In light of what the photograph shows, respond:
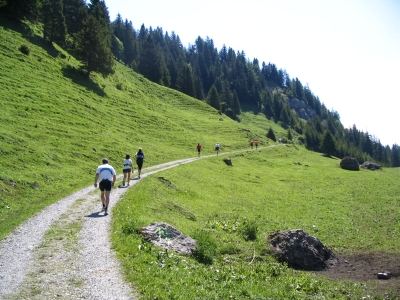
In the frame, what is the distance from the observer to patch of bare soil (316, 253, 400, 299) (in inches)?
512

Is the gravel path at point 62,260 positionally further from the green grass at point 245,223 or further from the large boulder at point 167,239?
the large boulder at point 167,239

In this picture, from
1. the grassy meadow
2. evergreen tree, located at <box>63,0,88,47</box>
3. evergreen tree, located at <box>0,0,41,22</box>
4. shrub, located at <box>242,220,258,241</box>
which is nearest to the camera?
the grassy meadow

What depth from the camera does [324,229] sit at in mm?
24906

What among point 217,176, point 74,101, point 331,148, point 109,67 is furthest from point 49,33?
point 331,148

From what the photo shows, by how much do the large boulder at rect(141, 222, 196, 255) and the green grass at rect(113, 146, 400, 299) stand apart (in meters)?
0.60

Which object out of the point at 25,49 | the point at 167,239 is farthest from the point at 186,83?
the point at 167,239

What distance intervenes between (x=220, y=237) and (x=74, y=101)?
44058mm

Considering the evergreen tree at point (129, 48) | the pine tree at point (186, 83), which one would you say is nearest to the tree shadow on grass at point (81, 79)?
the pine tree at point (186, 83)

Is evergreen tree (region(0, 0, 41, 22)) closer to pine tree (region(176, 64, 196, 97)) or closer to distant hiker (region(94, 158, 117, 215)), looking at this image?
distant hiker (region(94, 158, 117, 215))

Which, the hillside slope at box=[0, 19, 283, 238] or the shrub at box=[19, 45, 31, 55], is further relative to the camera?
the shrub at box=[19, 45, 31, 55]

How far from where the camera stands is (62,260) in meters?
11.1

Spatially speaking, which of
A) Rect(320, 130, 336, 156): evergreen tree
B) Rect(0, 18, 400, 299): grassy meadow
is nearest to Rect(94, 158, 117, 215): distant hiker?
Rect(0, 18, 400, 299): grassy meadow

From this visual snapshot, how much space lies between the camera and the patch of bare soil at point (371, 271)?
13.0 meters

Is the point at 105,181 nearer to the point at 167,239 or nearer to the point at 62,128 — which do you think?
the point at 167,239
